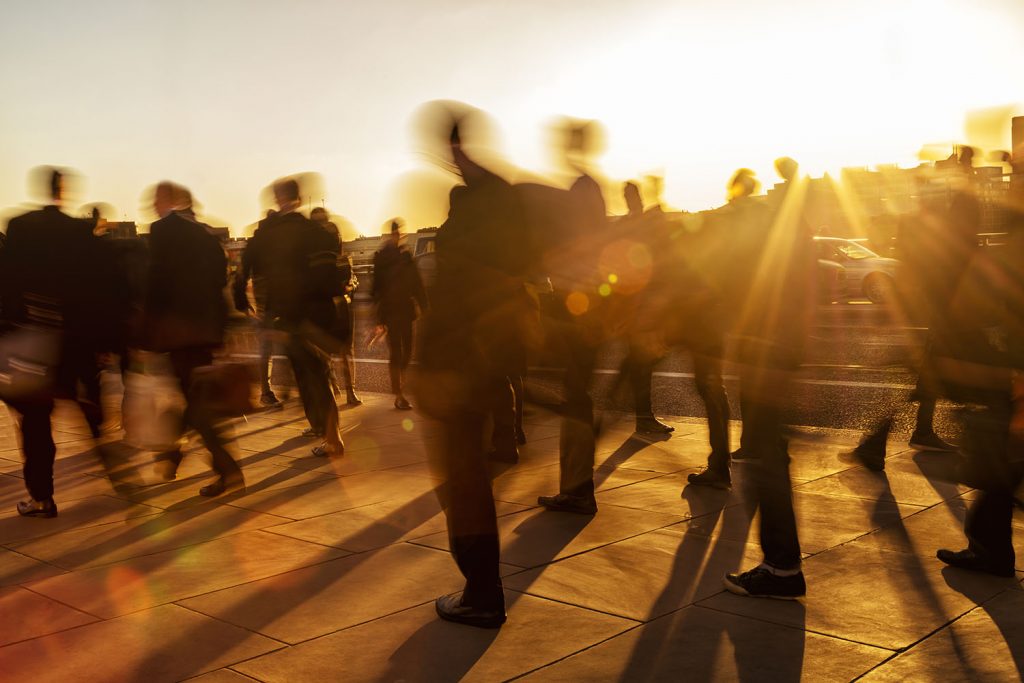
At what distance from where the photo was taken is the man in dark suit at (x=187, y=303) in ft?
21.6

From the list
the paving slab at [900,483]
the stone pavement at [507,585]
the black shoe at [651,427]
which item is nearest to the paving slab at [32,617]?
the stone pavement at [507,585]

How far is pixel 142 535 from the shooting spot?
555 cm

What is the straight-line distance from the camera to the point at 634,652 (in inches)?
147

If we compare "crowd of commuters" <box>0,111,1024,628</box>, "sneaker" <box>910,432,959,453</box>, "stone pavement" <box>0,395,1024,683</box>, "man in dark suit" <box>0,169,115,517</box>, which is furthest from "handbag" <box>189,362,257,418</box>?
"sneaker" <box>910,432,959,453</box>

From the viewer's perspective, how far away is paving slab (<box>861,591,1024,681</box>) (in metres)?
3.47

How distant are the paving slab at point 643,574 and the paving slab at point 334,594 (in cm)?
41

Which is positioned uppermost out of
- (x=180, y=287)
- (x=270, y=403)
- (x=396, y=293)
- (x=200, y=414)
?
(x=180, y=287)

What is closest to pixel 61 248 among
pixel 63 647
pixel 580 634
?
pixel 63 647

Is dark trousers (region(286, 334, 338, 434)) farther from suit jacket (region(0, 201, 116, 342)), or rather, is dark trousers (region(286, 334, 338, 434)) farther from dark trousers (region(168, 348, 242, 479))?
suit jacket (region(0, 201, 116, 342))

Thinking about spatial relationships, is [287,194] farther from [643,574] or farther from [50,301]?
[643,574]

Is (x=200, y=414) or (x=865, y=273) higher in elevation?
(x=865, y=273)

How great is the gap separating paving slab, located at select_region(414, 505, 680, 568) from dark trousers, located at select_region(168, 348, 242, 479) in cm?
182

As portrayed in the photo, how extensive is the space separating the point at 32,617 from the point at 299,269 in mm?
3822

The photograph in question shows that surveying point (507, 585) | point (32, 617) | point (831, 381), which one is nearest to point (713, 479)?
point (507, 585)
